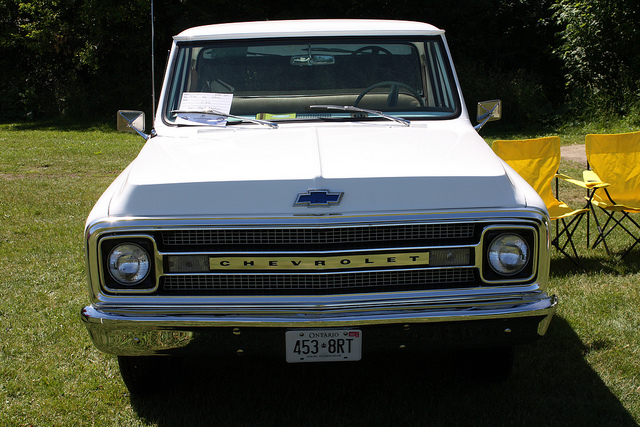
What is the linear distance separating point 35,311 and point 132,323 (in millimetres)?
2280

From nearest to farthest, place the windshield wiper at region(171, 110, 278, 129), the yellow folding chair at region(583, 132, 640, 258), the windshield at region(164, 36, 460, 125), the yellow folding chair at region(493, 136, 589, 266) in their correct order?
the windshield wiper at region(171, 110, 278, 129)
the windshield at region(164, 36, 460, 125)
the yellow folding chair at region(493, 136, 589, 266)
the yellow folding chair at region(583, 132, 640, 258)

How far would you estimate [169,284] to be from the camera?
108 inches

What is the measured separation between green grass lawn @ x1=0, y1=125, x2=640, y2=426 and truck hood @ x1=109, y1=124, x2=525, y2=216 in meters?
1.18

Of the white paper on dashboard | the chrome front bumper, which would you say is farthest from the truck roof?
the chrome front bumper

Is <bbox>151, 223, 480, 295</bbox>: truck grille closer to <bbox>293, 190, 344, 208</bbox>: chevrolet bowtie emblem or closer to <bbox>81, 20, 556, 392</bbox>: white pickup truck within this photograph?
<bbox>81, 20, 556, 392</bbox>: white pickup truck

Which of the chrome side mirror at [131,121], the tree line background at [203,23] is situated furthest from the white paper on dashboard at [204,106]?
the tree line background at [203,23]

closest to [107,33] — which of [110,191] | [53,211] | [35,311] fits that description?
[53,211]

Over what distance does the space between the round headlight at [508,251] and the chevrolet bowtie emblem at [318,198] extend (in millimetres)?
728

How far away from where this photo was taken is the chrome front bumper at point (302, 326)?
2.66m

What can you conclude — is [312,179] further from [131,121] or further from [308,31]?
[131,121]

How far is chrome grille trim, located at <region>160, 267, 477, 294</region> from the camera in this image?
2.72 metres

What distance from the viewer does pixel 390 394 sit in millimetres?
3402

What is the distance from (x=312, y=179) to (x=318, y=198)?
0.12 metres

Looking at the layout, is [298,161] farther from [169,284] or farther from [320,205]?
[169,284]
